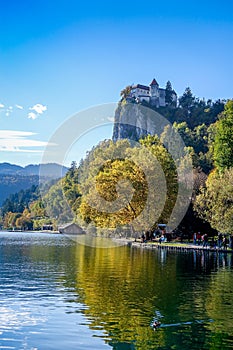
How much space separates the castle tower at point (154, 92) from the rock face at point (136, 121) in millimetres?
5613

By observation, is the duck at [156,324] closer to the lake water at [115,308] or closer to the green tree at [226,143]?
the lake water at [115,308]

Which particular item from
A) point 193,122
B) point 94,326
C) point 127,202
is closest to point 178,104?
point 193,122

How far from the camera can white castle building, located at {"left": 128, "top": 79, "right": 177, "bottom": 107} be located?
168m

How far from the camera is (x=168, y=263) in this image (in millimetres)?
39812

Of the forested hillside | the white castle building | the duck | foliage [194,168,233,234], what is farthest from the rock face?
the duck

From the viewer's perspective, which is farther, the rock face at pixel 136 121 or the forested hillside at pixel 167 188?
the rock face at pixel 136 121

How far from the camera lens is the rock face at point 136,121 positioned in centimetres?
16012

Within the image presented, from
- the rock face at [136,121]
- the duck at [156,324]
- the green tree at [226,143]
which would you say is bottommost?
the duck at [156,324]

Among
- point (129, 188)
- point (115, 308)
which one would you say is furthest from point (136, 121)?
point (115, 308)

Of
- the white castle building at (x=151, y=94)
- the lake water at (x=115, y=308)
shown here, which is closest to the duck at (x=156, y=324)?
the lake water at (x=115, y=308)

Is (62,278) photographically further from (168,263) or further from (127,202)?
(127,202)

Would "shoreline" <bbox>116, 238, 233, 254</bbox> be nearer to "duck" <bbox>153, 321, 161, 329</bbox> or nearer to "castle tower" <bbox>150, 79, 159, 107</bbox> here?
"duck" <bbox>153, 321, 161, 329</bbox>

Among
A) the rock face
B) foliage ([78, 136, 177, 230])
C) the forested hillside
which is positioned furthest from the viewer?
the rock face

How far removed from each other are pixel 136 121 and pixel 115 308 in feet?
480
